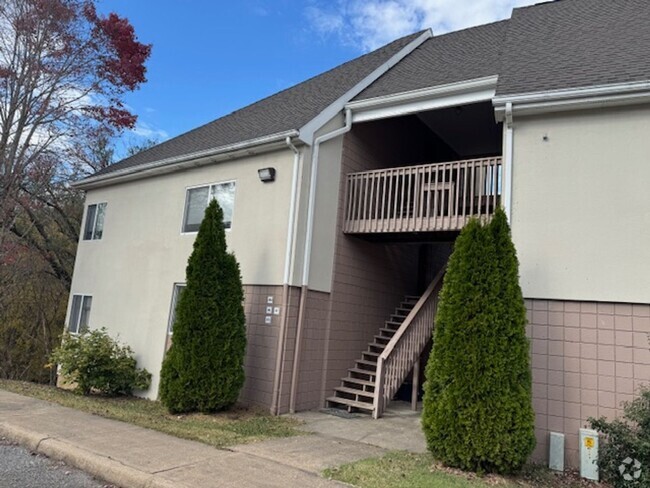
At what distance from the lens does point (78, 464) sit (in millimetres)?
4883

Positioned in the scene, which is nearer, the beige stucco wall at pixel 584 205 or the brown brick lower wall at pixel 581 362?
the brown brick lower wall at pixel 581 362

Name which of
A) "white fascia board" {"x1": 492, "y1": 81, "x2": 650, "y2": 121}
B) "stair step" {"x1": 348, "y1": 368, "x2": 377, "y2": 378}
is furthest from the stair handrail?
"white fascia board" {"x1": 492, "y1": 81, "x2": 650, "y2": 121}

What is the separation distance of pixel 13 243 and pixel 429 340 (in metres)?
11.0

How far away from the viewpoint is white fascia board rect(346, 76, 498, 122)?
788 centimetres

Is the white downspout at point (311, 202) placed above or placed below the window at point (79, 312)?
above

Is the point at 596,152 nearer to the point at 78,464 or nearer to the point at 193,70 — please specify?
the point at 78,464

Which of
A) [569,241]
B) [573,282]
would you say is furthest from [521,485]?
[569,241]

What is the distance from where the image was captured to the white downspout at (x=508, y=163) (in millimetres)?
6699

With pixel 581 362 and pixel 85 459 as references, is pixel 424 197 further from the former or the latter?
pixel 85 459

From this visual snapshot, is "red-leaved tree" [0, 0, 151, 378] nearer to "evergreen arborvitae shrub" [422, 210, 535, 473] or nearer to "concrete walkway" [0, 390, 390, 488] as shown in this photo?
"concrete walkway" [0, 390, 390, 488]

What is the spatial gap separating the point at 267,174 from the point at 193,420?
14.5 ft

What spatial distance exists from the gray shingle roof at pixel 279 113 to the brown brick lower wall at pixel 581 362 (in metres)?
5.20

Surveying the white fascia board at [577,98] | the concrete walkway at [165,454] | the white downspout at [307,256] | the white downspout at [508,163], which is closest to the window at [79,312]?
the concrete walkway at [165,454]

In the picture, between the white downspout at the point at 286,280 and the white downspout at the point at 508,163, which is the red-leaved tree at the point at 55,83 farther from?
the white downspout at the point at 508,163
